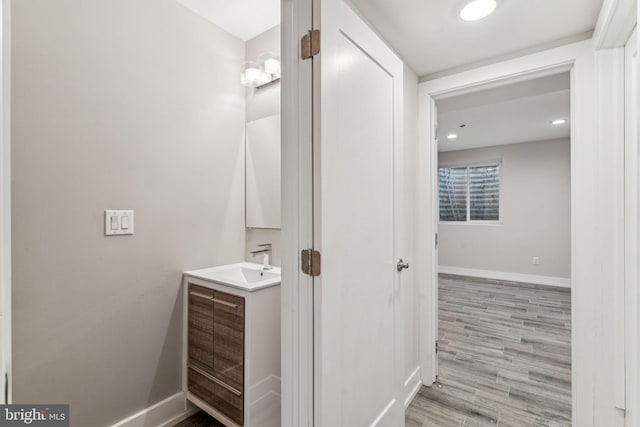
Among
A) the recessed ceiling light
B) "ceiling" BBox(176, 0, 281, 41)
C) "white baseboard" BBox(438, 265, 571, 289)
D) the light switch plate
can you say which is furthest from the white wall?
"white baseboard" BBox(438, 265, 571, 289)

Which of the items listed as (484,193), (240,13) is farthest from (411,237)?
(484,193)

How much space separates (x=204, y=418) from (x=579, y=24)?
3.10 metres

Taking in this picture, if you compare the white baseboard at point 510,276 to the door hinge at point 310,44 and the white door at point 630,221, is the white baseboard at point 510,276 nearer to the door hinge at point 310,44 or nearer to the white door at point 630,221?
the white door at point 630,221

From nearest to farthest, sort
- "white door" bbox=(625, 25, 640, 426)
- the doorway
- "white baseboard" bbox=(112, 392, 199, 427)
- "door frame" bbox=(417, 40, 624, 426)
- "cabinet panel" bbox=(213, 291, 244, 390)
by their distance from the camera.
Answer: "white door" bbox=(625, 25, 640, 426)
"door frame" bbox=(417, 40, 624, 426)
"cabinet panel" bbox=(213, 291, 244, 390)
"white baseboard" bbox=(112, 392, 199, 427)
the doorway

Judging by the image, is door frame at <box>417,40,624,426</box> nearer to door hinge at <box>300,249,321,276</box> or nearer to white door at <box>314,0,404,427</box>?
white door at <box>314,0,404,427</box>

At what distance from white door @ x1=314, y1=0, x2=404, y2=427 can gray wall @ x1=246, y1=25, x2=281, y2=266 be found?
91cm

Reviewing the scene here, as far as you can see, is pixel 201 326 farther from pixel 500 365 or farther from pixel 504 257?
pixel 504 257

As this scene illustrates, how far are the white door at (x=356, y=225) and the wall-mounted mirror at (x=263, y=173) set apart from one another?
0.88 metres

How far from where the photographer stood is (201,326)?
186 centimetres

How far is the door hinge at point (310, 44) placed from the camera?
1102 mm

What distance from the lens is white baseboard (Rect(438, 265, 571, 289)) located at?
4.86 m

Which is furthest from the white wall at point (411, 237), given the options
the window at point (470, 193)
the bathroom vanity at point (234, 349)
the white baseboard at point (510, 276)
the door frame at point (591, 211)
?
the window at point (470, 193)

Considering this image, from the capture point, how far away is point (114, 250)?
5.46 ft

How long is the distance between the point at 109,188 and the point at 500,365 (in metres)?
3.09
